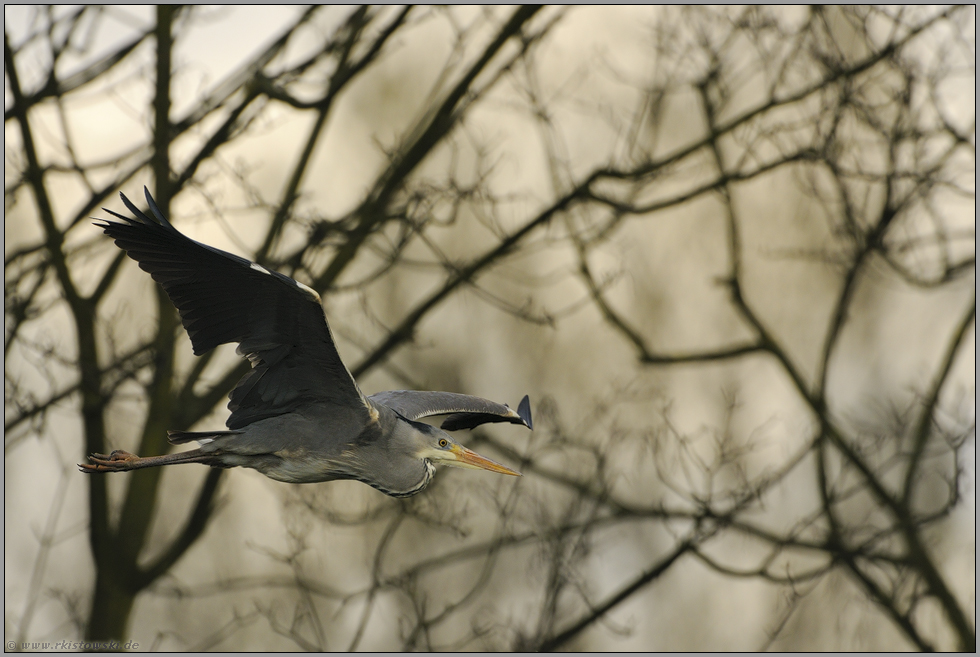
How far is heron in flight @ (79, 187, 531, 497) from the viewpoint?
3805mm

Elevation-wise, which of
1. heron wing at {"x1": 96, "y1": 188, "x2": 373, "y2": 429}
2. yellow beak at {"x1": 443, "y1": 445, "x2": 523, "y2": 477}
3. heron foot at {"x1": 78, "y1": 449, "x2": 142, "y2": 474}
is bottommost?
heron foot at {"x1": 78, "y1": 449, "x2": 142, "y2": 474}

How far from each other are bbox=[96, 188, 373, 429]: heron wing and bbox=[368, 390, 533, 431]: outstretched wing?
2.34 ft

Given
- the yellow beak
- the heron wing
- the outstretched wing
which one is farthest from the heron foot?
the yellow beak

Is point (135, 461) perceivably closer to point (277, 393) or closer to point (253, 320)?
point (277, 393)

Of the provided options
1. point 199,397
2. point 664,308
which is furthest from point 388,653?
point 664,308

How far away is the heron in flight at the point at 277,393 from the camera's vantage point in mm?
3805

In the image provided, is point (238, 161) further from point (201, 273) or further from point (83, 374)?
point (201, 273)

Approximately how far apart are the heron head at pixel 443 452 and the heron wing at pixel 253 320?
434mm

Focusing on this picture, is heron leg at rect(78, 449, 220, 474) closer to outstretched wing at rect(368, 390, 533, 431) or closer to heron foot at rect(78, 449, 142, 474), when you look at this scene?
heron foot at rect(78, 449, 142, 474)

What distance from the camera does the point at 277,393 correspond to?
4227mm

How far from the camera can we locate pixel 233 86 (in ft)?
28.2

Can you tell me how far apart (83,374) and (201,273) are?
4730 mm

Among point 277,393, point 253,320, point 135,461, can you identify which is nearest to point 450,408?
point 277,393

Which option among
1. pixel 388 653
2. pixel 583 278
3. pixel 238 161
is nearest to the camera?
pixel 388 653
